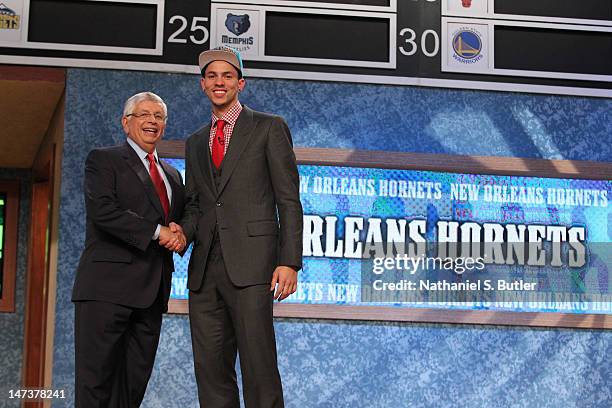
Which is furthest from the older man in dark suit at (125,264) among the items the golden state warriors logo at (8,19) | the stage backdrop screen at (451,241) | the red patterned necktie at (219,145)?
the golden state warriors logo at (8,19)

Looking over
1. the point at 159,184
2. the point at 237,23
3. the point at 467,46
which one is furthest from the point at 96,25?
the point at 467,46

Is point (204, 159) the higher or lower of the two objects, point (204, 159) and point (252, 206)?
the higher

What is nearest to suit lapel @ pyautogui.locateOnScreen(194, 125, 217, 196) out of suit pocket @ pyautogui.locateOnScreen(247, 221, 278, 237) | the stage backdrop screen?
suit pocket @ pyautogui.locateOnScreen(247, 221, 278, 237)

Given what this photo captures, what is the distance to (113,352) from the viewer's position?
3.10 metres

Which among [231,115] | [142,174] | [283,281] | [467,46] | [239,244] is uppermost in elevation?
[467,46]

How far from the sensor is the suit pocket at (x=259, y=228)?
9.53ft

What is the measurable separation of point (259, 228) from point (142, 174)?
579 millimetres

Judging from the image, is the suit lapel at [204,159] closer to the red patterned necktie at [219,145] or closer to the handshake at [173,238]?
the red patterned necktie at [219,145]

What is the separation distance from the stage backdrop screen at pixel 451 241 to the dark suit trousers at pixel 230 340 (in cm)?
154

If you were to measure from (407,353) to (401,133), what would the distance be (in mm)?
1113

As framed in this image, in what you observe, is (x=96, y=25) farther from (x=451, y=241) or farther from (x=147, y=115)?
(x=451, y=241)

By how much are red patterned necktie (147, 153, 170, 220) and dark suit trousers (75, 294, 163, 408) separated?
0.33 m

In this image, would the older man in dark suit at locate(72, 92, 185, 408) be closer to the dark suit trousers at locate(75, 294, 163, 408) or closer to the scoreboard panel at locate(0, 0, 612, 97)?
the dark suit trousers at locate(75, 294, 163, 408)

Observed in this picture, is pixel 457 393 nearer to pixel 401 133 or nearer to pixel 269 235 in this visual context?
pixel 401 133
